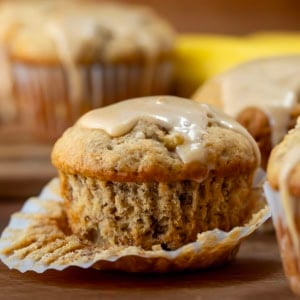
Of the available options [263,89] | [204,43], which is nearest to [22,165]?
[263,89]

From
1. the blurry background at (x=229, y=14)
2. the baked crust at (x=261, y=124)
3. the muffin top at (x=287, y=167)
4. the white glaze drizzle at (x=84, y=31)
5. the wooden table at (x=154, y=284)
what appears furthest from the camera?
the blurry background at (x=229, y=14)

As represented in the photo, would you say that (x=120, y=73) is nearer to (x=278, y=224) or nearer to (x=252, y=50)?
(x=252, y=50)

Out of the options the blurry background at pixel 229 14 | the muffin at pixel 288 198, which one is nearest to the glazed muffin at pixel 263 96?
the muffin at pixel 288 198

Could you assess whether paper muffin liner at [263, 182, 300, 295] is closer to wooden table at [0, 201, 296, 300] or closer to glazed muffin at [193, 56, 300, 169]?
wooden table at [0, 201, 296, 300]

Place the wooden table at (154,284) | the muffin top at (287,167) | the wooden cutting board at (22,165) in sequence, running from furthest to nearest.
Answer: the wooden cutting board at (22,165)
the wooden table at (154,284)
the muffin top at (287,167)

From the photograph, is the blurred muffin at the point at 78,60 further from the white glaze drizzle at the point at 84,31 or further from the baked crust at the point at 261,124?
the baked crust at the point at 261,124

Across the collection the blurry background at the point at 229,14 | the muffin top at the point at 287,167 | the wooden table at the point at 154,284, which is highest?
the muffin top at the point at 287,167

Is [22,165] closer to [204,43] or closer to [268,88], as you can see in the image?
[268,88]
